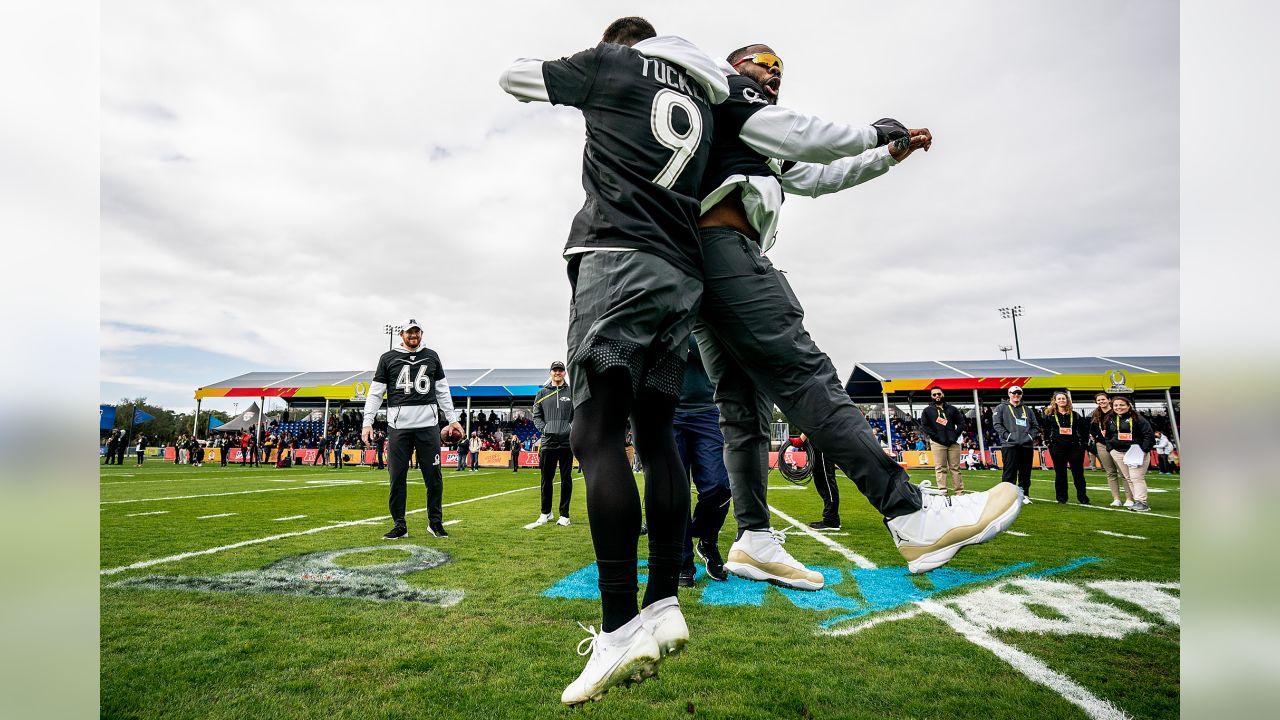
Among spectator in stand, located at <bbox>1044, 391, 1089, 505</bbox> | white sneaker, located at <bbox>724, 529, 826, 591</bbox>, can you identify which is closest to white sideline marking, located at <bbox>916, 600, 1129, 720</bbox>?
white sneaker, located at <bbox>724, 529, 826, 591</bbox>

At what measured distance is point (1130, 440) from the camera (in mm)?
10672

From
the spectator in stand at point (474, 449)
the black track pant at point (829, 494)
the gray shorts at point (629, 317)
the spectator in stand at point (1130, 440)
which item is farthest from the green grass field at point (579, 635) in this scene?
the spectator in stand at point (474, 449)

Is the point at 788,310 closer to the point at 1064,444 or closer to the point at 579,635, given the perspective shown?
the point at 579,635

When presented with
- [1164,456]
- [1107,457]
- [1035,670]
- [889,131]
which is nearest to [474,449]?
[1107,457]

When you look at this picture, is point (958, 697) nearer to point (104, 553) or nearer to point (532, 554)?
point (532, 554)

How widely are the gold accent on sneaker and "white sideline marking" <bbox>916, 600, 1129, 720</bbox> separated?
23.9 inches

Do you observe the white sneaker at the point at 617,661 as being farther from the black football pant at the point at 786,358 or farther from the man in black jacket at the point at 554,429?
the man in black jacket at the point at 554,429

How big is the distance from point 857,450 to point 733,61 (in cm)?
172

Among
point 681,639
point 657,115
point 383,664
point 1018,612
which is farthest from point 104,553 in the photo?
point 1018,612

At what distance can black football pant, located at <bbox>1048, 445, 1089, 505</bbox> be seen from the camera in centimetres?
1112

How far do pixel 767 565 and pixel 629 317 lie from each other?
1568 millimetres

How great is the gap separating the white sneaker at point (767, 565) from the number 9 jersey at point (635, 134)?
1427 millimetres

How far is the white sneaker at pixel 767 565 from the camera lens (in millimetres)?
2826

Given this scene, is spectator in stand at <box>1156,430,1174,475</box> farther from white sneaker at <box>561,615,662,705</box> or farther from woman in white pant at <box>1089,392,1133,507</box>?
white sneaker at <box>561,615,662,705</box>
